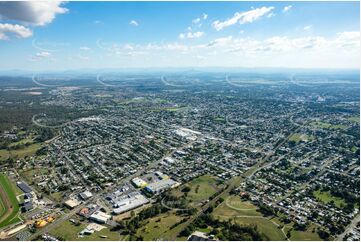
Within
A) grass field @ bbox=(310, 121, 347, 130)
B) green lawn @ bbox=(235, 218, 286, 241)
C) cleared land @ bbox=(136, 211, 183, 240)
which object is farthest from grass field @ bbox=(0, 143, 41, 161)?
grass field @ bbox=(310, 121, 347, 130)

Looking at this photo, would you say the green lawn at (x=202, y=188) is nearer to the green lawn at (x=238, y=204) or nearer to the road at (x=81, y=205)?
the green lawn at (x=238, y=204)

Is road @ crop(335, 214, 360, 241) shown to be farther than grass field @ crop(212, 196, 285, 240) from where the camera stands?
No

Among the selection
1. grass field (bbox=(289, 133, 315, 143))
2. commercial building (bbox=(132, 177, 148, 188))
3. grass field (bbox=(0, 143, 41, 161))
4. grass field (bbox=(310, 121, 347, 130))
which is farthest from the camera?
grass field (bbox=(310, 121, 347, 130))

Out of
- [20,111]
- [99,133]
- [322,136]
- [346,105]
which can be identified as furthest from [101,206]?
[346,105]

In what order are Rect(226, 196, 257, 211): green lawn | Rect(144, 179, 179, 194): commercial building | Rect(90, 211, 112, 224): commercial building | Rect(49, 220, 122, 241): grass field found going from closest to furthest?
Rect(49, 220, 122, 241): grass field
Rect(90, 211, 112, 224): commercial building
Rect(226, 196, 257, 211): green lawn
Rect(144, 179, 179, 194): commercial building

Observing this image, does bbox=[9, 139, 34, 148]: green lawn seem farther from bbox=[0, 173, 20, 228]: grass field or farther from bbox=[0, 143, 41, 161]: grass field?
bbox=[0, 173, 20, 228]: grass field

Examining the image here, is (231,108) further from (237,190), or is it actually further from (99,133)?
(237,190)

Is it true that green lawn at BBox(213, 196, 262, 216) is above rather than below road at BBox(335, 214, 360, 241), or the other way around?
above
